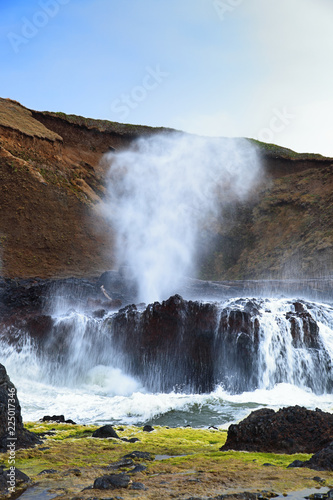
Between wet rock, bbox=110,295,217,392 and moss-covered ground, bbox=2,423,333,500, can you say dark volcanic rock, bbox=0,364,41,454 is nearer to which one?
moss-covered ground, bbox=2,423,333,500

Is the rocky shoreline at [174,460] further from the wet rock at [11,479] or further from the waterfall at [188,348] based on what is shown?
the waterfall at [188,348]

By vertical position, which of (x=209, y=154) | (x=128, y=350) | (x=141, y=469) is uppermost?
(x=209, y=154)

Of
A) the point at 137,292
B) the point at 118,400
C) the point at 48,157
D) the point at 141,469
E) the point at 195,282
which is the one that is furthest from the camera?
the point at 48,157

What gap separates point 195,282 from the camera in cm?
3328

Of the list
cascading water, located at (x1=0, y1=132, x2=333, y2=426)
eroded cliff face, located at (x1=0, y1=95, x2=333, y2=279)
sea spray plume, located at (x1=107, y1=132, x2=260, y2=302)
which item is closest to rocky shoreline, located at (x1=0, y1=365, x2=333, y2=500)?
cascading water, located at (x1=0, y1=132, x2=333, y2=426)

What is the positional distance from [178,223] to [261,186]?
11.9 m

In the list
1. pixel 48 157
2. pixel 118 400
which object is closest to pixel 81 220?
pixel 48 157

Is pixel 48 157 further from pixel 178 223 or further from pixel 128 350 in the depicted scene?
pixel 128 350

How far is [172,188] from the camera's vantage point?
53844mm

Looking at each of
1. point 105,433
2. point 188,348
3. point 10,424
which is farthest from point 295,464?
point 188,348

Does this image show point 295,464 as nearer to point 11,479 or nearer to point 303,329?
point 11,479

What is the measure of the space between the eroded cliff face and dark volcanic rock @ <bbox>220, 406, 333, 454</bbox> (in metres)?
32.0

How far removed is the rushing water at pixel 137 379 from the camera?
43.0 ft

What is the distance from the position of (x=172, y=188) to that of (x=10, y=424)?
47490 mm
